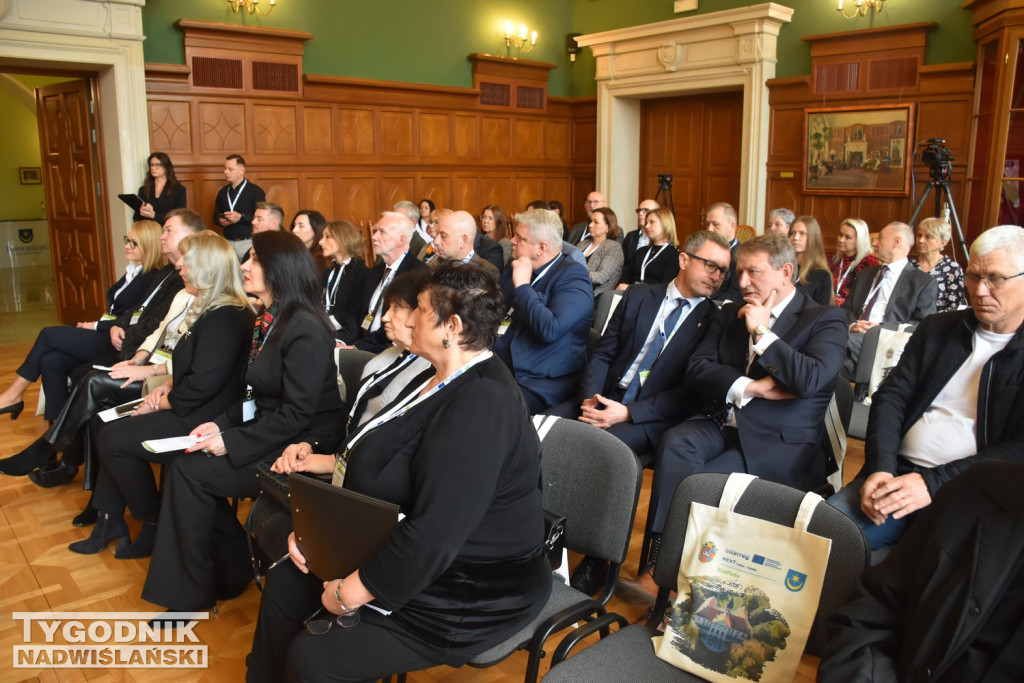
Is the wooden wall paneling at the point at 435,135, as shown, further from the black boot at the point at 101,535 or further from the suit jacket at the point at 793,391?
the suit jacket at the point at 793,391

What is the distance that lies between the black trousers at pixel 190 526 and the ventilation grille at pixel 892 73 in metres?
8.03

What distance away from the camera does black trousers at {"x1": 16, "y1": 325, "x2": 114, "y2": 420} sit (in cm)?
428

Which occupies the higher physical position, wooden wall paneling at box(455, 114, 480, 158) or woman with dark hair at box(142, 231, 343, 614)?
wooden wall paneling at box(455, 114, 480, 158)

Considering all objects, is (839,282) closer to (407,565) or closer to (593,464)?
(593,464)

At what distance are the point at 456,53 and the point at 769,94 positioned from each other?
3.93 m

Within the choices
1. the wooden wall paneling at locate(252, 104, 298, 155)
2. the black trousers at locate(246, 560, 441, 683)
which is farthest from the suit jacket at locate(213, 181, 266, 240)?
the black trousers at locate(246, 560, 441, 683)

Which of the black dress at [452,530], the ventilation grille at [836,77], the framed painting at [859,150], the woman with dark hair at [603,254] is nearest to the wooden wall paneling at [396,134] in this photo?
the woman with dark hair at [603,254]

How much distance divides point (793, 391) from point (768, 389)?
0.09 metres

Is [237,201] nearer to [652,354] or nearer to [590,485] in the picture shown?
[652,354]

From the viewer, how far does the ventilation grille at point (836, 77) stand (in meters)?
8.62

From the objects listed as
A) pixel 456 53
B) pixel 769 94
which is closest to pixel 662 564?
pixel 769 94

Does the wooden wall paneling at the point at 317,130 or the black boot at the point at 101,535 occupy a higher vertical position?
the wooden wall paneling at the point at 317,130

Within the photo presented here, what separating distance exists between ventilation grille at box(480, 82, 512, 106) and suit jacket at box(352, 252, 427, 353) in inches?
243

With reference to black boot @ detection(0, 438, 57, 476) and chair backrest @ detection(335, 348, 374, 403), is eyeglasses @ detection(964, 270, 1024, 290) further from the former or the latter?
black boot @ detection(0, 438, 57, 476)
